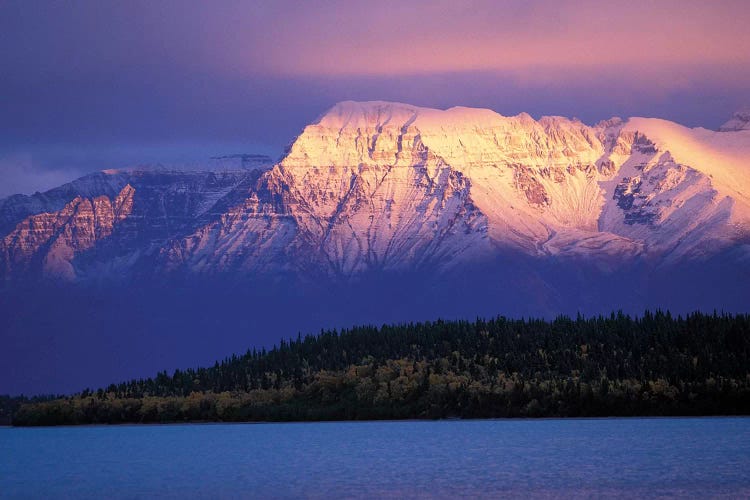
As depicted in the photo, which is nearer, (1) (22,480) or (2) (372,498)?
(2) (372,498)

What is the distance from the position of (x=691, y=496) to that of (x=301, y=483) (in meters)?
46.5

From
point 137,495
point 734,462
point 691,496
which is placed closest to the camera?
point 691,496

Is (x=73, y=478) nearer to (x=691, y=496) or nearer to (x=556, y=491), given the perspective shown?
(x=556, y=491)

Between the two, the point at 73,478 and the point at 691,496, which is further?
the point at 73,478

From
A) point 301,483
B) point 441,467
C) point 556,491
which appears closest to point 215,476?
point 301,483

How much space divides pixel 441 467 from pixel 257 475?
78.9 ft

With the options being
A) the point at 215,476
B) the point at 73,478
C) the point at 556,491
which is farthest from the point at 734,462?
the point at 73,478

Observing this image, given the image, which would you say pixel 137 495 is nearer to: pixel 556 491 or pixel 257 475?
pixel 257 475

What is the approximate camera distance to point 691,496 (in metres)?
154

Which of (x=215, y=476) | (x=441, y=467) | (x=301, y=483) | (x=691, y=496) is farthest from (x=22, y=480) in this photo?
(x=691, y=496)

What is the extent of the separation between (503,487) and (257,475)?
3584cm

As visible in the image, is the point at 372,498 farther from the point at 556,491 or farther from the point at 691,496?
the point at 691,496

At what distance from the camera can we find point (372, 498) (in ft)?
522

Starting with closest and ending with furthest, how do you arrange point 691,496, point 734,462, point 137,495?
point 691,496, point 137,495, point 734,462
